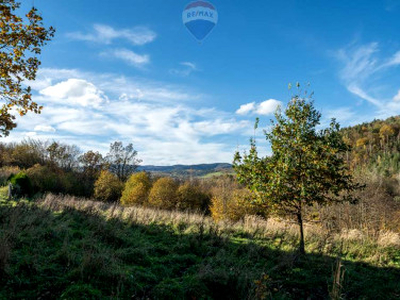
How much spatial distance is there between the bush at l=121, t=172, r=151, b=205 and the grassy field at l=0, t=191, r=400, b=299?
115 feet

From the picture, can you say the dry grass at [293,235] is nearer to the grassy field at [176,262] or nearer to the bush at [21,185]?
the grassy field at [176,262]

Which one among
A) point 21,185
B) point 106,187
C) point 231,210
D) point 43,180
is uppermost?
point 21,185

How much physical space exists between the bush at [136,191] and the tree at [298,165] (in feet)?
127

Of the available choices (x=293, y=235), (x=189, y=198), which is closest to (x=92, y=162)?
(x=189, y=198)

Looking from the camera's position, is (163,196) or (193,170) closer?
(163,196)

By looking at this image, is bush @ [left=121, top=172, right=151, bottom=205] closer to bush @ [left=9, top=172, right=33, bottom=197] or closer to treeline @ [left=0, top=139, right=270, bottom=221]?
treeline @ [left=0, top=139, right=270, bottom=221]

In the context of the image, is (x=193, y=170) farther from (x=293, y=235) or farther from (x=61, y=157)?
(x=293, y=235)

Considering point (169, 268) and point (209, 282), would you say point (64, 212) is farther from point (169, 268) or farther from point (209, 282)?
point (209, 282)

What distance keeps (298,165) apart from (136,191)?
42045mm

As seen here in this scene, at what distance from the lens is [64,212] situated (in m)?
12.1

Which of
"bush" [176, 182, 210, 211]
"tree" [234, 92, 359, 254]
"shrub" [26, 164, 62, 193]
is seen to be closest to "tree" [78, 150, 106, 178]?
"shrub" [26, 164, 62, 193]

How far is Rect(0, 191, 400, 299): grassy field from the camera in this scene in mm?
5160

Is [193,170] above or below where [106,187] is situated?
above

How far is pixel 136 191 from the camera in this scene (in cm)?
4750
